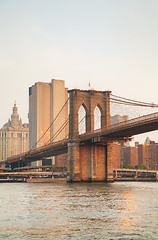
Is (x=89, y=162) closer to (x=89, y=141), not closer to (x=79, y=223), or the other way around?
(x=89, y=141)

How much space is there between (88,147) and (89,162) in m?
2.50

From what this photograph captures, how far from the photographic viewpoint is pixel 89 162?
208 feet

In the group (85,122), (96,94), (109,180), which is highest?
(96,94)

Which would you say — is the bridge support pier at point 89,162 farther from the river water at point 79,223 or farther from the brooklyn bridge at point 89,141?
the river water at point 79,223

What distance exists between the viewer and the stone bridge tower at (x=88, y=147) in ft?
201

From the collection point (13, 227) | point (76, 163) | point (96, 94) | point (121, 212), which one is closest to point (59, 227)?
point (13, 227)

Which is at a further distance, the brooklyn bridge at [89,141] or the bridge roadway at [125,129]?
the brooklyn bridge at [89,141]

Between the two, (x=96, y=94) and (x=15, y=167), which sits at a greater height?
(x=96, y=94)

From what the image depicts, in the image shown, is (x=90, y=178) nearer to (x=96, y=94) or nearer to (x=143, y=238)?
(x=96, y=94)

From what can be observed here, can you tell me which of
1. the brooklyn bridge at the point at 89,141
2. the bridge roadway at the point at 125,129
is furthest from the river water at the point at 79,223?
the brooklyn bridge at the point at 89,141

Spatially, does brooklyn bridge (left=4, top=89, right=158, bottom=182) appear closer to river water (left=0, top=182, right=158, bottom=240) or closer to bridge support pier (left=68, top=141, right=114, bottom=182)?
bridge support pier (left=68, top=141, right=114, bottom=182)

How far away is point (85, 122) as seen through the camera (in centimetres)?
6675

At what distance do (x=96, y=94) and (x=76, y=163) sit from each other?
12.6 m

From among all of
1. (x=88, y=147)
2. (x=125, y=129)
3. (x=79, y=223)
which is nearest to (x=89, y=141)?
(x=88, y=147)
